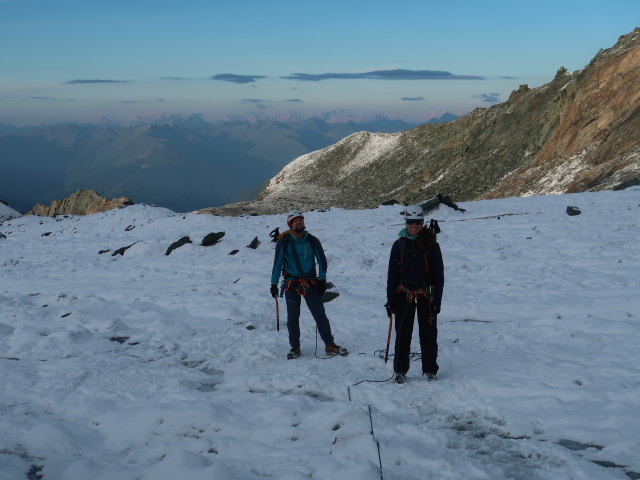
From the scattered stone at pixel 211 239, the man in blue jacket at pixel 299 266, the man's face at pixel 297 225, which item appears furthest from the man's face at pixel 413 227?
the scattered stone at pixel 211 239

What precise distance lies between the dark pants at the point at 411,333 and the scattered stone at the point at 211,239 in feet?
48.6

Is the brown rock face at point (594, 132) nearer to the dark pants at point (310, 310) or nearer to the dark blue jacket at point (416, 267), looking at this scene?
the dark pants at point (310, 310)

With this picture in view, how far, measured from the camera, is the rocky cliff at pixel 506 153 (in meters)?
48.6

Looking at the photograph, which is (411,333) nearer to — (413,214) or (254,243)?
(413,214)

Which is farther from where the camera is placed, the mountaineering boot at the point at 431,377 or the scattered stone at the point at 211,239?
the scattered stone at the point at 211,239

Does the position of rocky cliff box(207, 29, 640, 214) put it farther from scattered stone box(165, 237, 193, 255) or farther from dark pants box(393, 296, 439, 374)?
dark pants box(393, 296, 439, 374)

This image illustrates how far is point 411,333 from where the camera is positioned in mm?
7320

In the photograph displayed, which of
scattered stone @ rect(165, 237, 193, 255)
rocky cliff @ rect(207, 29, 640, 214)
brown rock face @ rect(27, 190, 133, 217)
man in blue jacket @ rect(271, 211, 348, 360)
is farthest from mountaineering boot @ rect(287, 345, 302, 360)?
brown rock face @ rect(27, 190, 133, 217)

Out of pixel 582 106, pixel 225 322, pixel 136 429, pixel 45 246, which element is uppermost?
pixel 582 106

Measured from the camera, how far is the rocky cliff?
48625 millimetres

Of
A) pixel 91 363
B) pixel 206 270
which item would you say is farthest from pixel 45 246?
pixel 91 363

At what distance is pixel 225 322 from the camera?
1173 centimetres

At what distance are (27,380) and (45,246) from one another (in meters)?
20.9

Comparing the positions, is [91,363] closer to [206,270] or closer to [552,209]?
[206,270]
